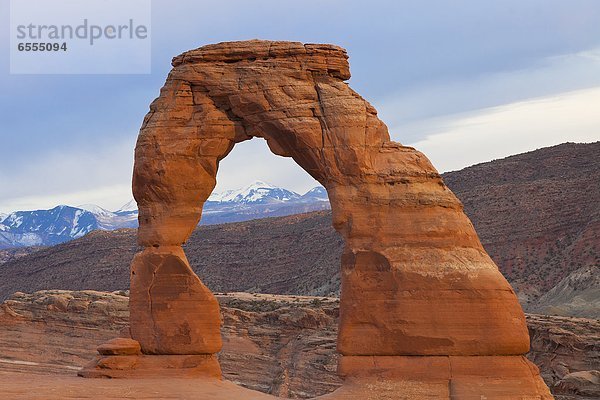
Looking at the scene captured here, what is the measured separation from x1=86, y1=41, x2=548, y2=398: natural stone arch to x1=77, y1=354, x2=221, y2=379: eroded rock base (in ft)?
0.71

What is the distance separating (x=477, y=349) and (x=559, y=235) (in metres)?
50.9

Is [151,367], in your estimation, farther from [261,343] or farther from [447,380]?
[261,343]

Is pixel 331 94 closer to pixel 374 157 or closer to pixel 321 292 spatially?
pixel 374 157

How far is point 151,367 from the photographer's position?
24.7 meters

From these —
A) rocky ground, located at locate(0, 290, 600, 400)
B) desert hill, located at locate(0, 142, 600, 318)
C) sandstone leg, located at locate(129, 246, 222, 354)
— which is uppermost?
desert hill, located at locate(0, 142, 600, 318)

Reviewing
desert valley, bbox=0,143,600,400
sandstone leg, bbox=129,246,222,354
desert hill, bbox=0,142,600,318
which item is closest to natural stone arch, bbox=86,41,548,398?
sandstone leg, bbox=129,246,222,354

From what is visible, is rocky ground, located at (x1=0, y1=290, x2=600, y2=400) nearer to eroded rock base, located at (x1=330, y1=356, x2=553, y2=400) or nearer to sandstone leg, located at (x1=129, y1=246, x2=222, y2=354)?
sandstone leg, located at (x1=129, y1=246, x2=222, y2=354)

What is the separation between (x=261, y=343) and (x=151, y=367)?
15.5 metres

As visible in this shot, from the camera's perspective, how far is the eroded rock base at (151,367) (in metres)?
24.5

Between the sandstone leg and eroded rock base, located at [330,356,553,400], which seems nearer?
eroded rock base, located at [330,356,553,400]

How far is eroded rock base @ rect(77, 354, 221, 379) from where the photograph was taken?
24453 millimetres

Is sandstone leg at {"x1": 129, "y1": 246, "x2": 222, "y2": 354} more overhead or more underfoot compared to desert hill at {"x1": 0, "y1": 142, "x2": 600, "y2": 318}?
more underfoot

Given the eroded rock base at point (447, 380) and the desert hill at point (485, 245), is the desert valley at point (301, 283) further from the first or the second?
the eroded rock base at point (447, 380)

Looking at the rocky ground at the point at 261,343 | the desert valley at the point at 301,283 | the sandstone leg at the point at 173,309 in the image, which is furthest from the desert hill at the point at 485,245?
the sandstone leg at the point at 173,309
